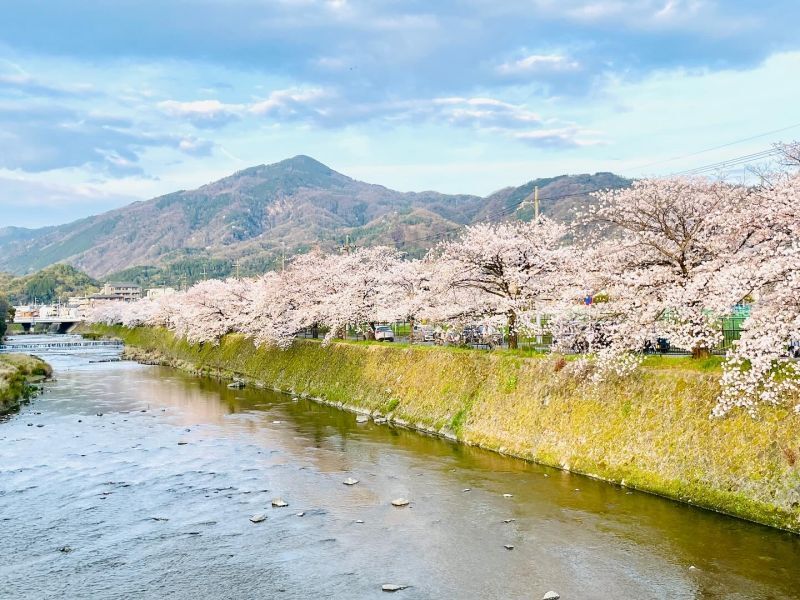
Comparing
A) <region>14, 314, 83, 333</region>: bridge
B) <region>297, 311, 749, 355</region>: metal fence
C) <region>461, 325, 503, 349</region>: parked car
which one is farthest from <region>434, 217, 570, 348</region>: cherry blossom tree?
<region>14, 314, 83, 333</region>: bridge

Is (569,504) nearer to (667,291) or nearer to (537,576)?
(537,576)

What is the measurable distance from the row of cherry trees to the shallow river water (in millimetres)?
4981

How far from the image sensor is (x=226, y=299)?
228ft

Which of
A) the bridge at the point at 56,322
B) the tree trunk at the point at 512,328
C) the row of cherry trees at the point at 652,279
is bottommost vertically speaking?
the bridge at the point at 56,322

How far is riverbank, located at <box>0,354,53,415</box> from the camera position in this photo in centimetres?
4203

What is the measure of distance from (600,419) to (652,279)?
19.0ft

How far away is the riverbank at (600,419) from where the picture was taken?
17.7 meters

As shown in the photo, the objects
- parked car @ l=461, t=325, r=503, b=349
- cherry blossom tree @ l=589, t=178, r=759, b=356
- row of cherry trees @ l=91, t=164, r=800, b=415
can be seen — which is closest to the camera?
row of cherry trees @ l=91, t=164, r=800, b=415

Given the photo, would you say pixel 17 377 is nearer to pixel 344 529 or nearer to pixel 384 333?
pixel 384 333

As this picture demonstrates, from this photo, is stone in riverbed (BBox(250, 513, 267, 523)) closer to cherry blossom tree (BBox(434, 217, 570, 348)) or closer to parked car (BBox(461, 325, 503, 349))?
cherry blossom tree (BBox(434, 217, 570, 348))

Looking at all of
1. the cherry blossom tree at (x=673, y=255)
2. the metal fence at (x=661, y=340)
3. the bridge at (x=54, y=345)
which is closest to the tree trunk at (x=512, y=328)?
the metal fence at (x=661, y=340)

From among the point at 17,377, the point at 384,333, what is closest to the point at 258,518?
the point at 17,377

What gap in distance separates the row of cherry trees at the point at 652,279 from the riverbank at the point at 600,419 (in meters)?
0.93

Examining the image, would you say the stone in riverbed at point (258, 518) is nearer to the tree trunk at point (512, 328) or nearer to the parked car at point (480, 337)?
the tree trunk at point (512, 328)
